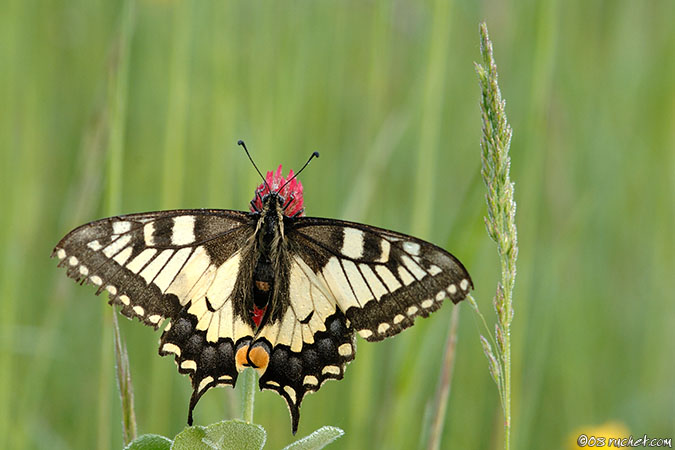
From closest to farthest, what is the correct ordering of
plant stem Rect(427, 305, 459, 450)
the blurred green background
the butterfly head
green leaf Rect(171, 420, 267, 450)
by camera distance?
green leaf Rect(171, 420, 267, 450)
plant stem Rect(427, 305, 459, 450)
the butterfly head
the blurred green background

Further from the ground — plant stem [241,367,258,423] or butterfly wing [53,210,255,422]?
butterfly wing [53,210,255,422]

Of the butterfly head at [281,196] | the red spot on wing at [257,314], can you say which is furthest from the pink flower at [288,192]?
the red spot on wing at [257,314]

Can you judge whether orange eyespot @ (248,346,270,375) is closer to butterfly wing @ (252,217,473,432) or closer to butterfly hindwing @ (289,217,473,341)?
butterfly wing @ (252,217,473,432)

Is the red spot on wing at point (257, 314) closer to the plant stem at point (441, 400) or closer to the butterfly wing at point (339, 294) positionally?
the butterfly wing at point (339, 294)

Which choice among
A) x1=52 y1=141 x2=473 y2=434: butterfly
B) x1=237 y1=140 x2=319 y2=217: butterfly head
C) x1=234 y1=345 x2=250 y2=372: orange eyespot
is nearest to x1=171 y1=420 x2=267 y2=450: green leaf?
x1=234 y1=345 x2=250 y2=372: orange eyespot

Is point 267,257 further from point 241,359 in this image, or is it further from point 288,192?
point 241,359

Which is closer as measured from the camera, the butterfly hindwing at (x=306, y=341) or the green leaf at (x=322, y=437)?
the green leaf at (x=322, y=437)
